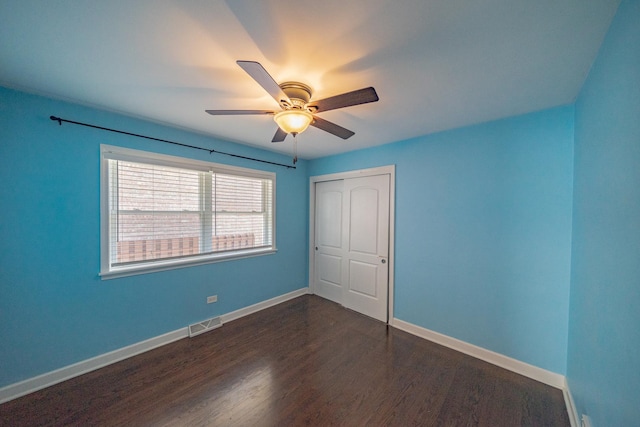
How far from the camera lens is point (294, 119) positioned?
162 cm

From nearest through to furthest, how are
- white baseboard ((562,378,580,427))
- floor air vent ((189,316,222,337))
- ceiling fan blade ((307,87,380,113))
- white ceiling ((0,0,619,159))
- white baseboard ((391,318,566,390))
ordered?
white ceiling ((0,0,619,159)) < ceiling fan blade ((307,87,380,113)) < white baseboard ((562,378,580,427)) < white baseboard ((391,318,566,390)) < floor air vent ((189,316,222,337))

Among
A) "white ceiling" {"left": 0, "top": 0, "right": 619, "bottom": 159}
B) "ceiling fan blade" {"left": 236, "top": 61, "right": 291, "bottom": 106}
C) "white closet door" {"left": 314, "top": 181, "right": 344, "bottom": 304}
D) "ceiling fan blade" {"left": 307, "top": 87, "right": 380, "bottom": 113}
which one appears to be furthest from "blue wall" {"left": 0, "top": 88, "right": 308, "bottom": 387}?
"white closet door" {"left": 314, "top": 181, "right": 344, "bottom": 304}

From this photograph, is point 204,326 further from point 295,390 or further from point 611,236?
point 611,236

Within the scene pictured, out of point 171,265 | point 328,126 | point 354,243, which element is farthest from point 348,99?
point 171,265

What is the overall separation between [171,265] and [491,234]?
3474 millimetres

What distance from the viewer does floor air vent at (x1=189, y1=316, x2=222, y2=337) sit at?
272 cm

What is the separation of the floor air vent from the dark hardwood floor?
9cm

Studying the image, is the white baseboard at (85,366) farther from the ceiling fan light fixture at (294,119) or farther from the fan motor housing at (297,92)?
the fan motor housing at (297,92)

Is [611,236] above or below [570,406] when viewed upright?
above

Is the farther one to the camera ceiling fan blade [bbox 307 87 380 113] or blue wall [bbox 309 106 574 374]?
blue wall [bbox 309 106 574 374]

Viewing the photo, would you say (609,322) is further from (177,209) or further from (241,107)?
(177,209)

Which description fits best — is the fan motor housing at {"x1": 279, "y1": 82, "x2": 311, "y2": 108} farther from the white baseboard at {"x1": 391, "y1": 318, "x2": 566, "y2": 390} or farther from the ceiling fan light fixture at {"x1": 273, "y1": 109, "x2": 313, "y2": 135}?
the white baseboard at {"x1": 391, "y1": 318, "x2": 566, "y2": 390}

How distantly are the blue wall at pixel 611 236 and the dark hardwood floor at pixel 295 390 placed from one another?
60cm

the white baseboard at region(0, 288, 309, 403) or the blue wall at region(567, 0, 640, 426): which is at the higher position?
the blue wall at region(567, 0, 640, 426)
